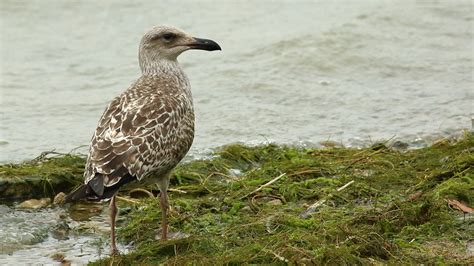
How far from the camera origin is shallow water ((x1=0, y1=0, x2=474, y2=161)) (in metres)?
11.9

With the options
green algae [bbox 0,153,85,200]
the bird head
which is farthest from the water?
the bird head

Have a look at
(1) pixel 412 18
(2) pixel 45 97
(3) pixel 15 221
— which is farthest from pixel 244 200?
(1) pixel 412 18

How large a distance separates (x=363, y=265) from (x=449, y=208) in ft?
4.52

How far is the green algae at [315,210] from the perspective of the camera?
21.8ft

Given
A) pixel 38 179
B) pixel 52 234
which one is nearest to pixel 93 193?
pixel 52 234

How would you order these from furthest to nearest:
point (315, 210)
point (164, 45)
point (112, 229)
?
point (164, 45), point (315, 210), point (112, 229)

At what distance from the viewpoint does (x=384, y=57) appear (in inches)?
591

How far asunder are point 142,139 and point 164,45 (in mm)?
1695

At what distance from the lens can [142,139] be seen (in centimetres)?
720

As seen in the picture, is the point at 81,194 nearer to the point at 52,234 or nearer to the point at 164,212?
the point at 164,212

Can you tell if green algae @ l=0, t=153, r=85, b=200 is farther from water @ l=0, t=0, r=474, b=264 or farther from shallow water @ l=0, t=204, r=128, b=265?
water @ l=0, t=0, r=474, b=264

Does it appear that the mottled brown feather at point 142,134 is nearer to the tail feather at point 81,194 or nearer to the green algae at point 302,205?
the tail feather at point 81,194

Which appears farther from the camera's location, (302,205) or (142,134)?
(302,205)

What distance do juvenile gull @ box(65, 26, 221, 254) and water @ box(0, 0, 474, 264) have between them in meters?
1.08
